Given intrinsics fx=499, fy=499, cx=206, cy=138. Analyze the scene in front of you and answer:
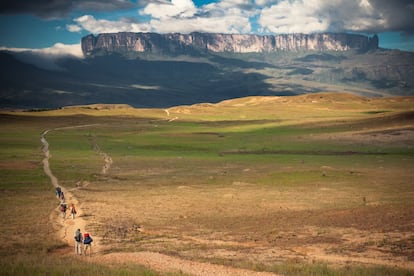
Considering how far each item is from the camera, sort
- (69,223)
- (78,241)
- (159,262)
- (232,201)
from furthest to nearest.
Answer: (232,201), (69,223), (78,241), (159,262)

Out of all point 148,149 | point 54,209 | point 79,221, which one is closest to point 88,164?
point 148,149

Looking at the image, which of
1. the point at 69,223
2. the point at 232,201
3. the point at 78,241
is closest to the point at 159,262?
the point at 78,241

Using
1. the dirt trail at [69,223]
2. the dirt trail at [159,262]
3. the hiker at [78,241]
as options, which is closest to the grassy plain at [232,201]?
the hiker at [78,241]

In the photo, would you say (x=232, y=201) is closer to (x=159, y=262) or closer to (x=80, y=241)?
(x=80, y=241)

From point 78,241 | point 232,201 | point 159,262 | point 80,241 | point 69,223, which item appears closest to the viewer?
point 159,262

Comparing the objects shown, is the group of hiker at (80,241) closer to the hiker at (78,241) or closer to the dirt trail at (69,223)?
the hiker at (78,241)

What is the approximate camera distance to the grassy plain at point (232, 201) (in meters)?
32.6

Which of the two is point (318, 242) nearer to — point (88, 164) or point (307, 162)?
point (307, 162)

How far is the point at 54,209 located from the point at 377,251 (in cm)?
3132

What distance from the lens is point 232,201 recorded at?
180 feet

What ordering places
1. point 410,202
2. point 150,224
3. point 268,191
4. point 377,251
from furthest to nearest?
point 268,191 < point 410,202 < point 150,224 < point 377,251

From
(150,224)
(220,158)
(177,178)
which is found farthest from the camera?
(220,158)

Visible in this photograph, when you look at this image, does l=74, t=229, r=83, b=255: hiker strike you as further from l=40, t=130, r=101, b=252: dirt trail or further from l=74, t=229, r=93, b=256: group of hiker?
l=40, t=130, r=101, b=252: dirt trail

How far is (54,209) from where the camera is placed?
49812 millimetres
